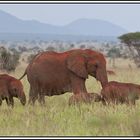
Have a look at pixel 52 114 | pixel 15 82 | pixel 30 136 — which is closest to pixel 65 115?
pixel 52 114

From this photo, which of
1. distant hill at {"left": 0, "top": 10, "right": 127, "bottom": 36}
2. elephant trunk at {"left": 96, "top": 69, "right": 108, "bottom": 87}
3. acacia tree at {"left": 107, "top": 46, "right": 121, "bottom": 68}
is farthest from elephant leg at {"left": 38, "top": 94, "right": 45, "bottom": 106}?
distant hill at {"left": 0, "top": 10, "right": 127, "bottom": 36}

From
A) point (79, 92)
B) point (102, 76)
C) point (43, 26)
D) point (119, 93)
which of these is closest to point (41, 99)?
point (79, 92)

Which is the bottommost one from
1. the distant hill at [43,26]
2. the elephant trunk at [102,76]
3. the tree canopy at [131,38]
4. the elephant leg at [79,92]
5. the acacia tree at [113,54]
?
the acacia tree at [113,54]

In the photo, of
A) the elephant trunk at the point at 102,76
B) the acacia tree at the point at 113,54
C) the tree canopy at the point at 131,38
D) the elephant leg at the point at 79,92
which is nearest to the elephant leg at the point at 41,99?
the elephant leg at the point at 79,92

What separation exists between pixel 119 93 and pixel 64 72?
184 centimetres

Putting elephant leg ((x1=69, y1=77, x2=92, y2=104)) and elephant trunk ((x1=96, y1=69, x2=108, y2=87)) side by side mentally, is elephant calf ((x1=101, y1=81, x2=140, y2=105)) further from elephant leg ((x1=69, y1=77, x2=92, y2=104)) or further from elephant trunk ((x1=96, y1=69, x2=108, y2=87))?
elephant trunk ((x1=96, y1=69, x2=108, y2=87))

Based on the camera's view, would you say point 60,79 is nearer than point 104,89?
No

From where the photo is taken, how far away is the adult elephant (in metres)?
11.8

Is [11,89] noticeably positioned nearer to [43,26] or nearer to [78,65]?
[78,65]

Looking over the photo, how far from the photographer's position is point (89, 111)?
31.2 feet

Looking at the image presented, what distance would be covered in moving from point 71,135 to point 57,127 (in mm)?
597

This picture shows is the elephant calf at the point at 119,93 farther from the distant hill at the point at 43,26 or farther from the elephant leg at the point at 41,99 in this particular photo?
the distant hill at the point at 43,26

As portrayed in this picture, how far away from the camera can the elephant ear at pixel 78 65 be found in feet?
39.4

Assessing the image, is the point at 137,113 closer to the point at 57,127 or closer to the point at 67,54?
the point at 57,127
